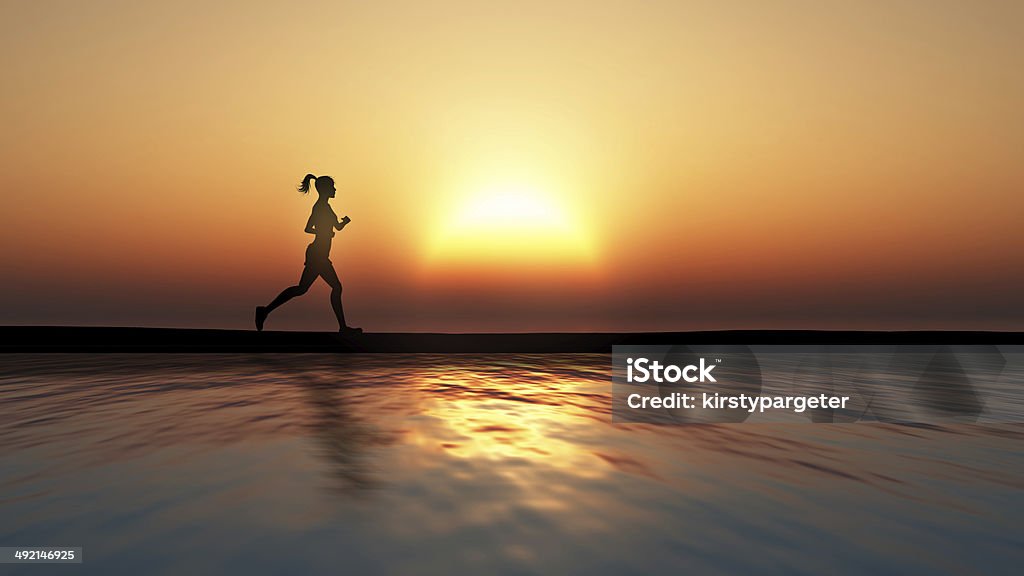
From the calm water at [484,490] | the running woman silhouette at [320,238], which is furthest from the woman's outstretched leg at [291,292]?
the calm water at [484,490]

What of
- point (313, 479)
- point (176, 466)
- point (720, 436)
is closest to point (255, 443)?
point (176, 466)

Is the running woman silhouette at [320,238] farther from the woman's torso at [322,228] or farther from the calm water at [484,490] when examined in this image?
the calm water at [484,490]

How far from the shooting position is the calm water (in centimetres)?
227

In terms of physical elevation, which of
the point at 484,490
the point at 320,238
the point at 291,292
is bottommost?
the point at 484,490

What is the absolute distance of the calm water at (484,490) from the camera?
227 cm

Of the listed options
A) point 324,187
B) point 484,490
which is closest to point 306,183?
point 324,187

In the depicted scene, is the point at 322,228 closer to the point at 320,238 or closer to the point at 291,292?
the point at 320,238

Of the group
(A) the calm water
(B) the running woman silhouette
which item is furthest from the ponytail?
(A) the calm water

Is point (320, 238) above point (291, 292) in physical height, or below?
above

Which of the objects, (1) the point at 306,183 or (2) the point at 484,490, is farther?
(1) the point at 306,183

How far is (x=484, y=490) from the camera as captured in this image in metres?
3.10

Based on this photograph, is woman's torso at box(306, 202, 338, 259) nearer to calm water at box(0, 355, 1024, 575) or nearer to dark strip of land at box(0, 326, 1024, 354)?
dark strip of land at box(0, 326, 1024, 354)

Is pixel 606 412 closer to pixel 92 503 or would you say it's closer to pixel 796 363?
pixel 92 503

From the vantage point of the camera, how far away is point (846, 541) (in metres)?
2.46
